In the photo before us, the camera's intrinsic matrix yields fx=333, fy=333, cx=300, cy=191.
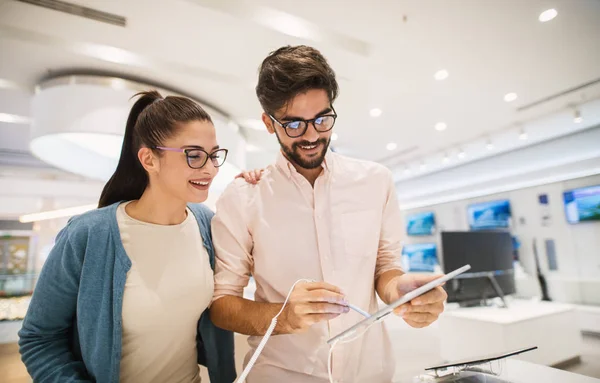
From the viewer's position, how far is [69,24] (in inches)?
140

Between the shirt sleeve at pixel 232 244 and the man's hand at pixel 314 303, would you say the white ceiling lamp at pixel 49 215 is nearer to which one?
the shirt sleeve at pixel 232 244

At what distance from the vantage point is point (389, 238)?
1.41m

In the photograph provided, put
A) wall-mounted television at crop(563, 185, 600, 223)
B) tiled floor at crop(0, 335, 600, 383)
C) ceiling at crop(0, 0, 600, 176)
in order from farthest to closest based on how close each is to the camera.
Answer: wall-mounted television at crop(563, 185, 600, 223), ceiling at crop(0, 0, 600, 176), tiled floor at crop(0, 335, 600, 383)

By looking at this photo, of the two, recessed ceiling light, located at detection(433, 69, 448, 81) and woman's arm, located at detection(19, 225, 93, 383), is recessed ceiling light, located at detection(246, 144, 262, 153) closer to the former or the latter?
recessed ceiling light, located at detection(433, 69, 448, 81)

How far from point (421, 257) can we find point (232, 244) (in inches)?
418

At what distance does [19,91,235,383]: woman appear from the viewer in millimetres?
1147

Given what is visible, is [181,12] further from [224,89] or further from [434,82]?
[434,82]

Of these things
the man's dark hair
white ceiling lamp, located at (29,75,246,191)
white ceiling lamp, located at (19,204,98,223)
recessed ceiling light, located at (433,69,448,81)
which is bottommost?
the man's dark hair

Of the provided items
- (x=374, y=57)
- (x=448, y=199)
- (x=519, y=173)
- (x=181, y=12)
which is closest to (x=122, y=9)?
(x=181, y=12)

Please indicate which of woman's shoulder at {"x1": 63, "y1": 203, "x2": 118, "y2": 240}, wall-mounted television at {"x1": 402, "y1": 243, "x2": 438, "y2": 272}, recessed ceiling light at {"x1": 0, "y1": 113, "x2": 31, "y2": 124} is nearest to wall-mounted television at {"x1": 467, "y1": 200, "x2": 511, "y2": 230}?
wall-mounted television at {"x1": 402, "y1": 243, "x2": 438, "y2": 272}

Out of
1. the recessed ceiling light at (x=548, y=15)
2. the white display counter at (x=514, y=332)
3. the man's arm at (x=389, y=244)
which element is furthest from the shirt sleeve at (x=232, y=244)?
the recessed ceiling light at (x=548, y=15)

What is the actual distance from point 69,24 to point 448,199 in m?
9.75

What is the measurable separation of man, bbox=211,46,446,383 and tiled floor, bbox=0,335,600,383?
2.90 feet

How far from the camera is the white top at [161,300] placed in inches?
47.8
